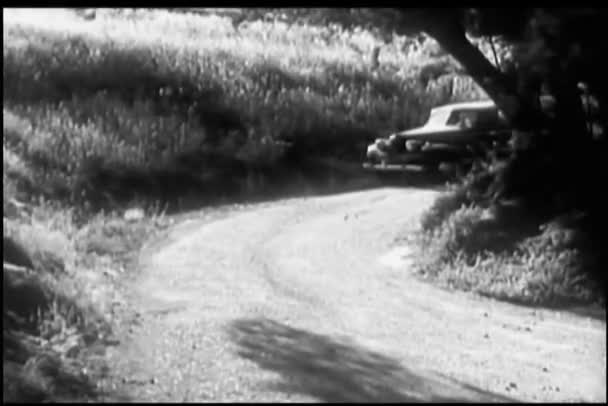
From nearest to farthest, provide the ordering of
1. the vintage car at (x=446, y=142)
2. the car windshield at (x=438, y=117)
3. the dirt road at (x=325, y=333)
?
the dirt road at (x=325, y=333) < the vintage car at (x=446, y=142) < the car windshield at (x=438, y=117)

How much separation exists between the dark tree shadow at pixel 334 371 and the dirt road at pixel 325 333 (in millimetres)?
17

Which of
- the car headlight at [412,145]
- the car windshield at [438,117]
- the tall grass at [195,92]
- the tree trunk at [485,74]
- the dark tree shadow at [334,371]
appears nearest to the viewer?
the dark tree shadow at [334,371]

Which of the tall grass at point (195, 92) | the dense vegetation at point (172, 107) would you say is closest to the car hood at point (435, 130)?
the dense vegetation at point (172, 107)

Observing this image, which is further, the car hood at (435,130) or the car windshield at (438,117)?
the car windshield at (438,117)

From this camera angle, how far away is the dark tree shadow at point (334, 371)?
876cm

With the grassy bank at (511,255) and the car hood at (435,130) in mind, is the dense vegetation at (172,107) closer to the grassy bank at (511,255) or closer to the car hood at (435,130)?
the car hood at (435,130)

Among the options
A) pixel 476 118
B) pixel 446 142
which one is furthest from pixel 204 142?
pixel 476 118

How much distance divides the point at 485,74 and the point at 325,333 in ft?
19.8

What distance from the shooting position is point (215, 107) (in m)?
22.5

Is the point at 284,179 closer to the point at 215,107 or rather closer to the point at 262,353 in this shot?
the point at 215,107

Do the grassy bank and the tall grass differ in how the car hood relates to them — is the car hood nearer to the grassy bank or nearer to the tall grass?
the grassy bank

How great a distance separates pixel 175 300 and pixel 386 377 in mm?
3099

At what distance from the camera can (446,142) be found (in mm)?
17844

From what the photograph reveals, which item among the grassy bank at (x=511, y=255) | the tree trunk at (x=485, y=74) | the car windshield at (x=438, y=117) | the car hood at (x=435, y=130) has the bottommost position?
the grassy bank at (x=511, y=255)
